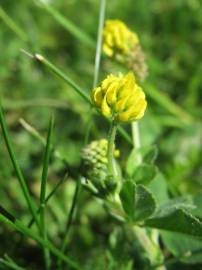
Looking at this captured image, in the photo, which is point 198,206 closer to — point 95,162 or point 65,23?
point 95,162

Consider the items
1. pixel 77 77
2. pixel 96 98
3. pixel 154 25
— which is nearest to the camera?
pixel 96 98

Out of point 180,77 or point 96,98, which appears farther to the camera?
point 180,77

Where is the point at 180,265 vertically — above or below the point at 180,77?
below

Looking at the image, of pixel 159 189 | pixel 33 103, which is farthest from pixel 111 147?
pixel 33 103

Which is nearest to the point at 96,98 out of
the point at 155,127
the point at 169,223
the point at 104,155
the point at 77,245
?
the point at 104,155

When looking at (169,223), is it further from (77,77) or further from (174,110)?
(77,77)

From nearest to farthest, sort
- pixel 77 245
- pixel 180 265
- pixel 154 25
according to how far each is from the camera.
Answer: pixel 180 265
pixel 77 245
pixel 154 25
